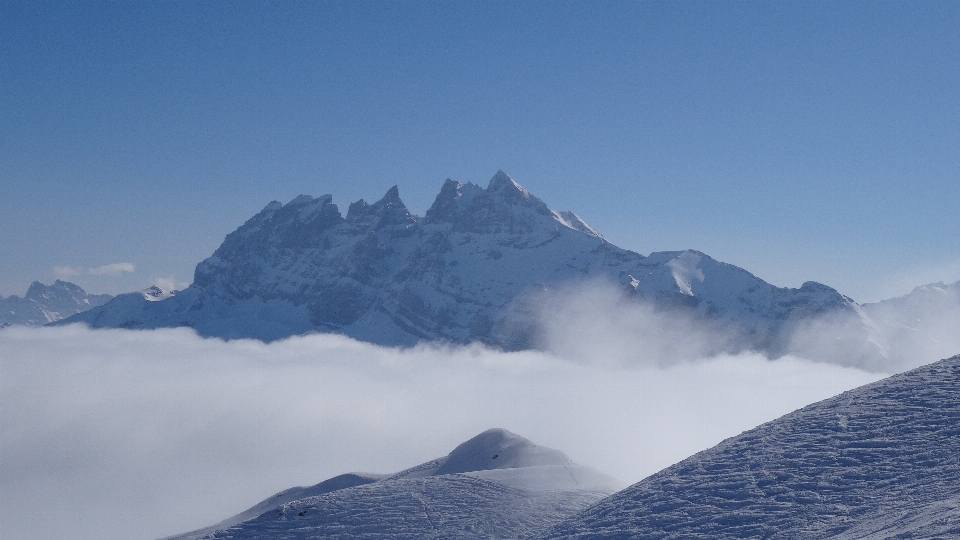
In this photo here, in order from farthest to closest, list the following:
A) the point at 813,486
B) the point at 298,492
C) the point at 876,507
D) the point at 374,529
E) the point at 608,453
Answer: the point at 608,453
the point at 298,492
the point at 374,529
the point at 813,486
the point at 876,507

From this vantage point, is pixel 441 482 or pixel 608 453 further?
pixel 608 453

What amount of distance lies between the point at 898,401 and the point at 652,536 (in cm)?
1116

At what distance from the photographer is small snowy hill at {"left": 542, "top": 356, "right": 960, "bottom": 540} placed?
24719mm

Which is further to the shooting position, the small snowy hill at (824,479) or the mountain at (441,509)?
the mountain at (441,509)

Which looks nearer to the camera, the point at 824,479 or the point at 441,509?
the point at 824,479

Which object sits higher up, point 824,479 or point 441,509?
point 441,509

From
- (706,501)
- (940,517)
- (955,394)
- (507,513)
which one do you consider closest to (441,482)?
(507,513)

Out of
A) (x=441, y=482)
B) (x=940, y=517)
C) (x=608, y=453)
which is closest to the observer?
(x=940, y=517)

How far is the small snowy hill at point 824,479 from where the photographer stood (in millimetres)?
24719

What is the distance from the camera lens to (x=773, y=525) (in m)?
25.5

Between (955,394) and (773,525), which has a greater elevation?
(955,394)

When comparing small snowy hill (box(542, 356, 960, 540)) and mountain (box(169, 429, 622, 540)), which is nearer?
small snowy hill (box(542, 356, 960, 540))

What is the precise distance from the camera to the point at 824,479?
27.2 m

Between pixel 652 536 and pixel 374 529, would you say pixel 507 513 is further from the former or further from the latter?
pixel 652 536
